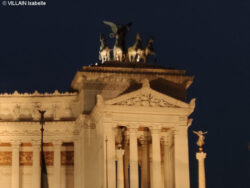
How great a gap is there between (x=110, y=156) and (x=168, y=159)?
7433mm

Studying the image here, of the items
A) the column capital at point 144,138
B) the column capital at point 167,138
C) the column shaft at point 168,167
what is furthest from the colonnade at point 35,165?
the column shaft at point 168,167

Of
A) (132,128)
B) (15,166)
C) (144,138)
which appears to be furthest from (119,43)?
(15,166)

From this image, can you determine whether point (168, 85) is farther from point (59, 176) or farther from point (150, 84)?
point (59, 176)

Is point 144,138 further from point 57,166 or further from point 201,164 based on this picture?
point 201,164

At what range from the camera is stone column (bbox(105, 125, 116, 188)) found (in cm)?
6812

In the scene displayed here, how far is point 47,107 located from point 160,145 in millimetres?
11908

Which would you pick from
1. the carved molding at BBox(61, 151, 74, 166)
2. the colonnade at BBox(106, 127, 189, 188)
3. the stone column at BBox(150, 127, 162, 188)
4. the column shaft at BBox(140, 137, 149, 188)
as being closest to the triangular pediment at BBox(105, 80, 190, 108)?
the colonnade at BBox(106, 127, 189, 188)

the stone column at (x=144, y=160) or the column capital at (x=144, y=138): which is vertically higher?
the column capital at (x=144, y=138)

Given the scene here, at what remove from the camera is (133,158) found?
6962 centimetres

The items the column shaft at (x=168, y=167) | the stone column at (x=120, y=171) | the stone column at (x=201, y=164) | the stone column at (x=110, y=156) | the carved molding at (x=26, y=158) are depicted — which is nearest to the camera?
the stone column at (x=201, y=164)

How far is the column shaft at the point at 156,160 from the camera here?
230 feet

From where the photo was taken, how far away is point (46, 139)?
75250 mm

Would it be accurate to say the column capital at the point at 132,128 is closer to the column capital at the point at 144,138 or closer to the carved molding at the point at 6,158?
the column capital at the point at 144,138

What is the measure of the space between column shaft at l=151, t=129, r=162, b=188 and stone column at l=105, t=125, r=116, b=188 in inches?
156
